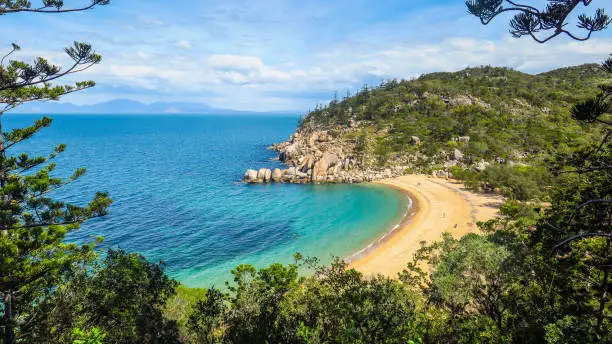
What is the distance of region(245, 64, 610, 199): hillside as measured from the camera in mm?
54625

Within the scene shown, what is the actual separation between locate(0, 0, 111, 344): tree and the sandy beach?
20169 millimetres

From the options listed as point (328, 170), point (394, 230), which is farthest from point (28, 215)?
point (328, 170)

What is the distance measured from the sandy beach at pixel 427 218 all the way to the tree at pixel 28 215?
20.2 m

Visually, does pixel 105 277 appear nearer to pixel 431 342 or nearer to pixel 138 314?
pixel 138 314

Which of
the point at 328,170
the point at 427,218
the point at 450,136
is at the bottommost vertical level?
the point at 427,218

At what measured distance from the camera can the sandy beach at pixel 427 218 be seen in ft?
94.7

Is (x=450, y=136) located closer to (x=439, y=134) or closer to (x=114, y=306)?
(x=439, y=134)

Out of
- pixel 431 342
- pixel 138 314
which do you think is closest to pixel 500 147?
pixel 431 342

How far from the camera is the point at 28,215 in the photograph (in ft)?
36.7

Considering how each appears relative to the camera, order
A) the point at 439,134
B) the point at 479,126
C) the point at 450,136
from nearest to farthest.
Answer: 1. the point at 450,136
2. the point at 439,134
3. the point at 479,126

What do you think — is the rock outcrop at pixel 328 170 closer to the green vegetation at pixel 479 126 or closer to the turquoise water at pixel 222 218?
the green vegetation at pixel 479 126

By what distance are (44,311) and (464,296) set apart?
18.6m

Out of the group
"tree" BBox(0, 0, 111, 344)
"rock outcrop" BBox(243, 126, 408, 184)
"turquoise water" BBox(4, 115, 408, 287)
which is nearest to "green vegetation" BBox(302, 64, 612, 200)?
"rock outcrop" BBox(243, 126, 408, 184)

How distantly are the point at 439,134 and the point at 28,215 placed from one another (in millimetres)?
75960
